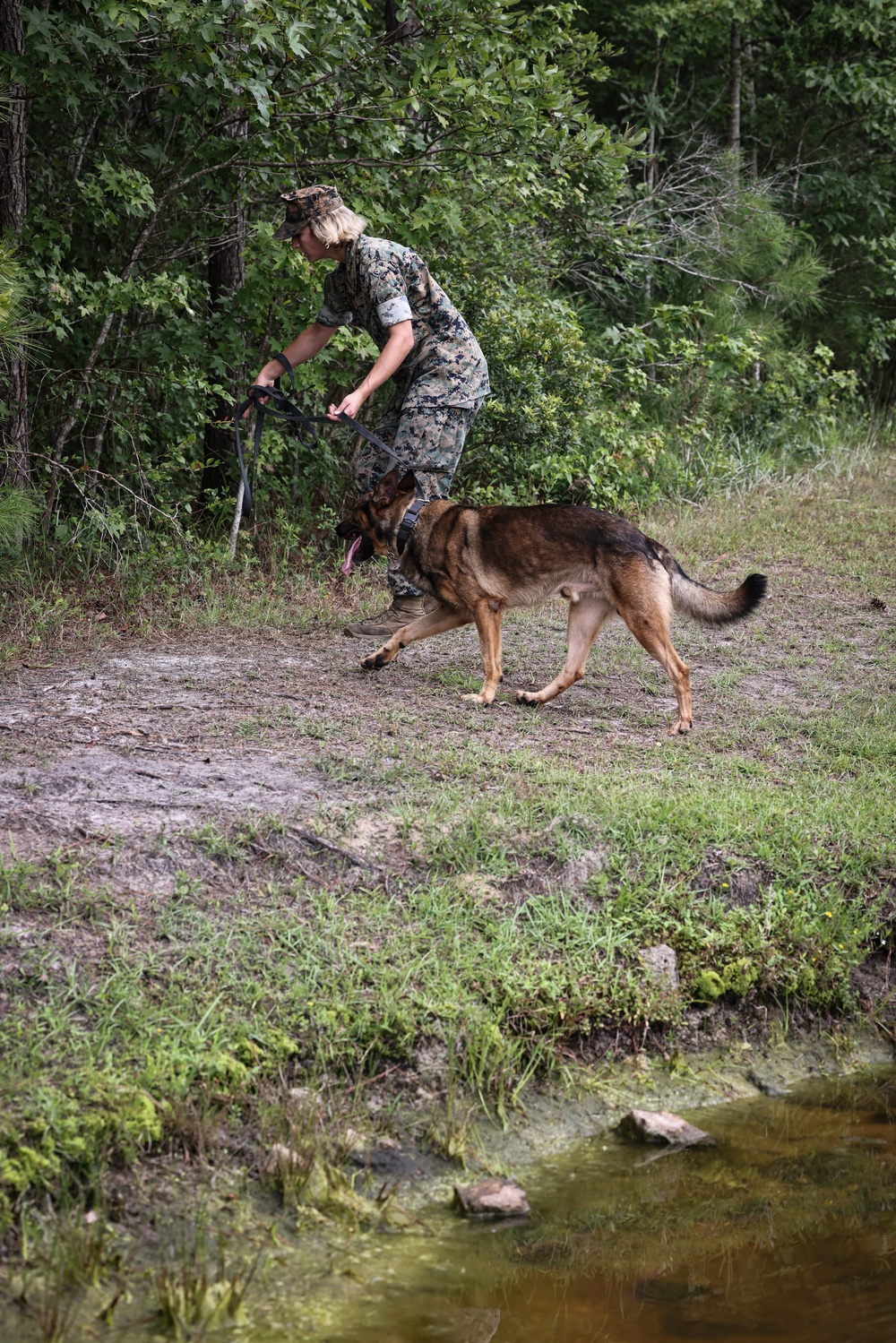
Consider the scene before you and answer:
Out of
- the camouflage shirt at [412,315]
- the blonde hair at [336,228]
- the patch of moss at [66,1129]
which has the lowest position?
the patch of moss at [66,1129]

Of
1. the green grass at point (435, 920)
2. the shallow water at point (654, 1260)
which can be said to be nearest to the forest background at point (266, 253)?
the green grass at point (435, 920)

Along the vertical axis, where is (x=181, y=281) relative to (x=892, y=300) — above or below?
below

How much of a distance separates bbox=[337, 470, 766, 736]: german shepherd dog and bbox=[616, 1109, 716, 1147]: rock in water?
281cm

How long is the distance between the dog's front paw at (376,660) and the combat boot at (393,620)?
815 mm

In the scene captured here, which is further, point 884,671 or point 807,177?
point 807,177

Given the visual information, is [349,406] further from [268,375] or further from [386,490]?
[268,375]

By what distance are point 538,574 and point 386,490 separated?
0.98 m

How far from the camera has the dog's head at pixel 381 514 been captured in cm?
654

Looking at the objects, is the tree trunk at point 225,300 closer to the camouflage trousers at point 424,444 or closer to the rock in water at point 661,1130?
the camouflage trousers at point 424,444

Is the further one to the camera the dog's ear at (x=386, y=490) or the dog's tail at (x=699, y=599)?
the dog's ear at (x=386, y=490)

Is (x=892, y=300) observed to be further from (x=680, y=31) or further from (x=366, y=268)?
(x=366, y=268)

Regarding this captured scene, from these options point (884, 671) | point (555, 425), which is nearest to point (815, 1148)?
point (884, 671)

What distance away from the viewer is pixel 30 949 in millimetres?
3389

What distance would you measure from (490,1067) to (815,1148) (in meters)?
0.93
